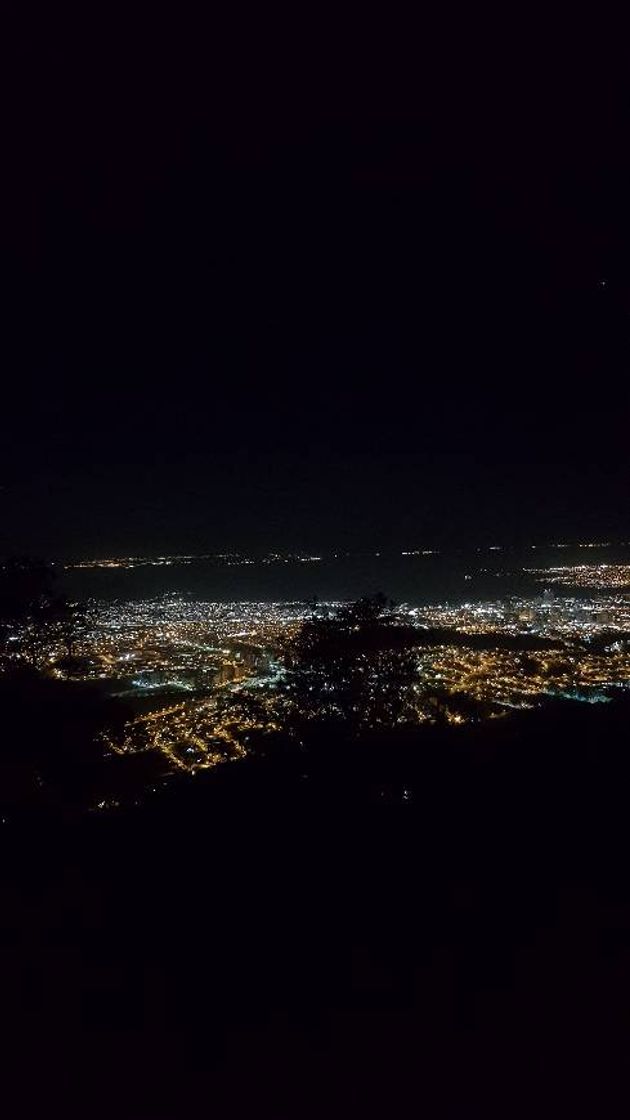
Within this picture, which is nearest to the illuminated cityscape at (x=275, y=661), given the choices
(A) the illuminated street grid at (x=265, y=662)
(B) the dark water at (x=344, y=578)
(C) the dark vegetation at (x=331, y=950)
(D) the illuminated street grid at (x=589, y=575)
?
(A) the illuminated street grid at (x=265, y=662)

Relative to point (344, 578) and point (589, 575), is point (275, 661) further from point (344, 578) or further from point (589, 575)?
point (589, 575)

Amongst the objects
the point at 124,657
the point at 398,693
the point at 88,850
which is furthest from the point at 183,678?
the point at 88,850

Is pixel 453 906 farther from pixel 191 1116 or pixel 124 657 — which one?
pixel 124 657

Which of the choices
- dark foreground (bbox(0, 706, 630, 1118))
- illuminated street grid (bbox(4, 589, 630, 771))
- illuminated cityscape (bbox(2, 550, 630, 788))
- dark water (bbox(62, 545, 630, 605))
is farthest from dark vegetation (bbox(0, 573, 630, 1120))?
dark water (bbox(62, 545, 630, 605))

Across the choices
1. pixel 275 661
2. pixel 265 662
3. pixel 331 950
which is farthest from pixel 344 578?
pixel 331 950

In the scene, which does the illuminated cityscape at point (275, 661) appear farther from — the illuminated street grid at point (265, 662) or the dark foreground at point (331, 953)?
the dark foreground at point (331, 953)

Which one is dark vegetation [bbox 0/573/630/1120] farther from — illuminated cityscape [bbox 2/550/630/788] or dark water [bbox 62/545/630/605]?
dark water [bbox 62/545/630/605]
